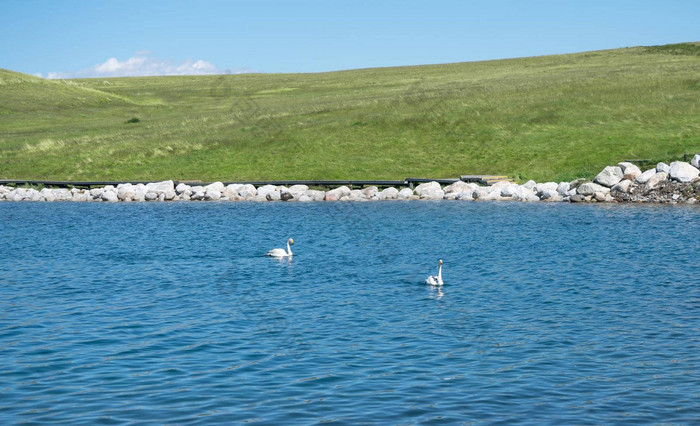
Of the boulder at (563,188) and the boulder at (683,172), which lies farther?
the boulder at (563,188)

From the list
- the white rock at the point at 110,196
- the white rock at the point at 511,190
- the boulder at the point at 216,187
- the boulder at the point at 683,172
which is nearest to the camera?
the boulder at the point at 683,172

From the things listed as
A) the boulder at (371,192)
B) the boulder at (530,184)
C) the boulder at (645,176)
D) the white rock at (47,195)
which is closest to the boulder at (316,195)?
the boulder at (371,192)

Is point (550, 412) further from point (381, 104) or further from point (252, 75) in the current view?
point (252, 75)

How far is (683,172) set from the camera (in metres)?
53.6

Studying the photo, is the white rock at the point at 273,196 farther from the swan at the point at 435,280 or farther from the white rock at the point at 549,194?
the swan at the point at 435,280

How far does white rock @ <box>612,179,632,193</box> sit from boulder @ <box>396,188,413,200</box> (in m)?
14.9

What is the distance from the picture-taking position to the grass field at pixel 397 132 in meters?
66.2

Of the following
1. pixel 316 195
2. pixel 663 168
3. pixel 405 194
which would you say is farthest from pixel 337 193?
pixel 663 168

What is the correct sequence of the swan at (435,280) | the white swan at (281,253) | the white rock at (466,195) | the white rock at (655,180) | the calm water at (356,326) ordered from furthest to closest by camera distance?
the white rock at (466,195) → the white rock at (655,180) → the white swan at (281,253) → the swan at (435,280) → the calm water at (356,326)

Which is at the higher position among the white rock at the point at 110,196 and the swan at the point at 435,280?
the white rock at the point at 110,196

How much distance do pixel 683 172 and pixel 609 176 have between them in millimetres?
4865

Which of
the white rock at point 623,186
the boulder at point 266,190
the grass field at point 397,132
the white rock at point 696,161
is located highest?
the grass field at point 397,132

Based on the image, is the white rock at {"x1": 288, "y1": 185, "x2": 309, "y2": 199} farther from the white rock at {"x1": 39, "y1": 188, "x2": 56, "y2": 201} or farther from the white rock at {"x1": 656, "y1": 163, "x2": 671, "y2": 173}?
the white rock at {"x1": 656, "y1": 163, "x2": 671, "y2": 173}

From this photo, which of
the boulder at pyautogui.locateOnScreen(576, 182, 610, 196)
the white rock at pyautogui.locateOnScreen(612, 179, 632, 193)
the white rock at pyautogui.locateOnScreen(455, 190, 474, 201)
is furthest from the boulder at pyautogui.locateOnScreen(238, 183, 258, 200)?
the white rock at pyautogui.locateOnScreen(612, 179, 632, 193)
